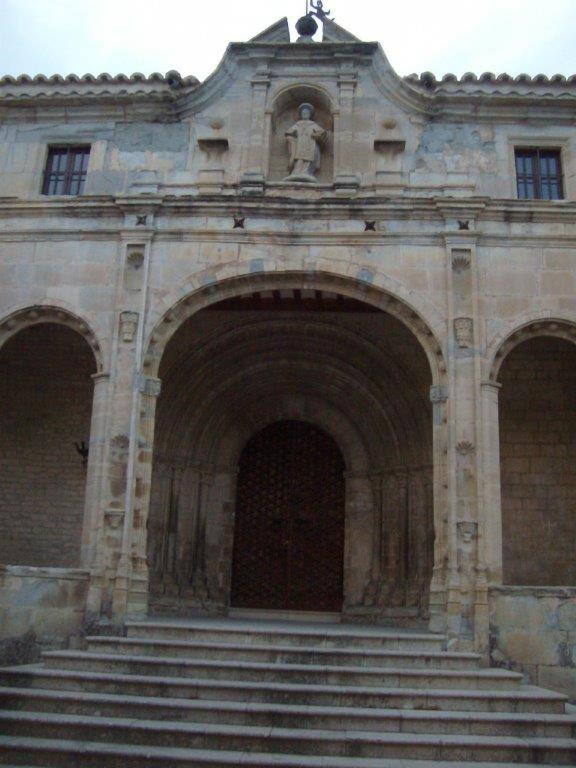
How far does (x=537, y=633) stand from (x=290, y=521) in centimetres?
555

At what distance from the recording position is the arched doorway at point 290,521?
46.9ft

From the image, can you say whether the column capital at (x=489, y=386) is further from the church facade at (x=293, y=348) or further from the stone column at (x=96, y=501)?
the stone column at (x=96, y=501)

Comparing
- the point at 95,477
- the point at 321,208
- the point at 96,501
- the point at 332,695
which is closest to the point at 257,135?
the point at 321,208

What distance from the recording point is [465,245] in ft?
38.8

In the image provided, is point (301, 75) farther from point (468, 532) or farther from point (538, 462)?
point (468, 532)

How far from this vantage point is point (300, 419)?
49.3 feet

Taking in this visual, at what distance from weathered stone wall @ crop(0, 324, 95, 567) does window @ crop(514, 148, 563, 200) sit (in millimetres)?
7802

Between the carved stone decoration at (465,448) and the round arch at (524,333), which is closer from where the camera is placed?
the carved stone decoration at (465,448)

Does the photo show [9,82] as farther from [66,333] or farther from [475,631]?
[475,631]

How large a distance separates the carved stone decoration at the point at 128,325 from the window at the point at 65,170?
8.53ft

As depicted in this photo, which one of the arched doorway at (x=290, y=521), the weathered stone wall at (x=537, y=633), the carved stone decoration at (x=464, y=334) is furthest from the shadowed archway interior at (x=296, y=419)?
the weathered stone wall at (x=537, y=633)

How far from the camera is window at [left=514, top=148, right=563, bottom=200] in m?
12.6

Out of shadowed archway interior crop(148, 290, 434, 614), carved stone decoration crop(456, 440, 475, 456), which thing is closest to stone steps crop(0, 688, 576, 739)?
carved stone decoration crop(456, 440, 475, 456)

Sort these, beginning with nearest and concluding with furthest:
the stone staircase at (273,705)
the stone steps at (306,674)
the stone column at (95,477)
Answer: the stone staircase at (273,705) < the stone steps at (306,674) < the stone column at (95,477)
